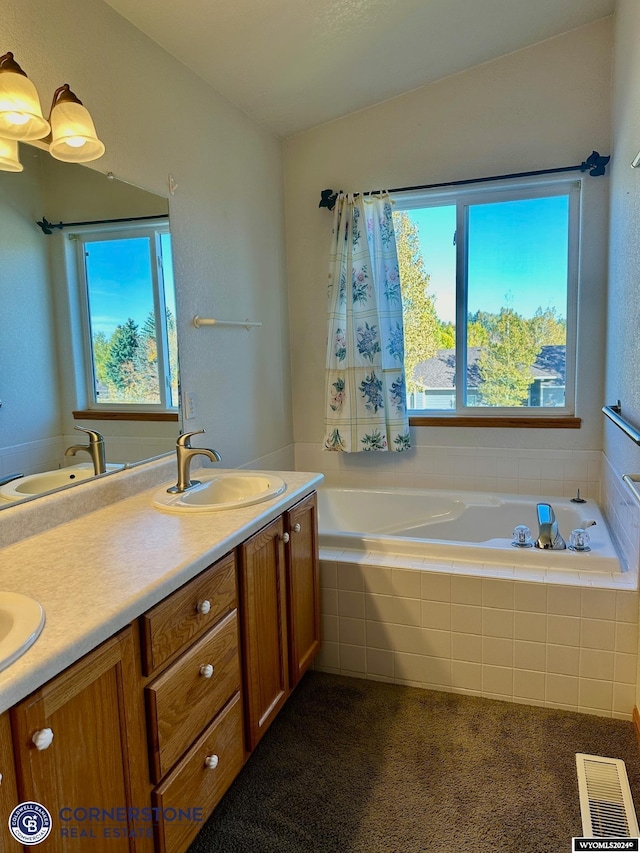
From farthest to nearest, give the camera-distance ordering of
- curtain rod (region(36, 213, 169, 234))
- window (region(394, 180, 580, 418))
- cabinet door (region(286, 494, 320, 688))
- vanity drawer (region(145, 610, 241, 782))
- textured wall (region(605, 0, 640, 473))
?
window (region(394, 180, 580, 418))
textured wall (region(605, 0, 640, 473))
cabinet door (region(286, 494, 320, 688))
curtain rod (region(36, 213, 169, 234))
vanity drawer (region(145, 610, 241, 782))

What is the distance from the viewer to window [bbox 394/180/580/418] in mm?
2986

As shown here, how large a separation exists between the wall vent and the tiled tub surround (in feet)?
2.54

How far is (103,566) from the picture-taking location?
1.32 metres

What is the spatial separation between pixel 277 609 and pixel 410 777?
66 centimetres

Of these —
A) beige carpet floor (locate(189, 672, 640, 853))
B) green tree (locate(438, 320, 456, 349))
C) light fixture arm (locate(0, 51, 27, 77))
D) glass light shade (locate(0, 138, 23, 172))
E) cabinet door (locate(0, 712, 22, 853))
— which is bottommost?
beige carpet floor (locate(189, 672, 640, 853))

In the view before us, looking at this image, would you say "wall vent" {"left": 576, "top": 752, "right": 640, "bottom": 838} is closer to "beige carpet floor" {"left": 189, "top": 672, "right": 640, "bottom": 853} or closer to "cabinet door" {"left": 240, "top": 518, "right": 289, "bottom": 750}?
"beige carpet floor" {"left": 189, "top": 672, "right": 640, "bottom": 853}

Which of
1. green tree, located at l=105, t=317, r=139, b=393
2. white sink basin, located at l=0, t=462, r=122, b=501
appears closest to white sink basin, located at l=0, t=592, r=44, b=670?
white sink basin, located at l=0, t=462, r=122, b=501

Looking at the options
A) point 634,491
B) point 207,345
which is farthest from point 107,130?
point 634,491

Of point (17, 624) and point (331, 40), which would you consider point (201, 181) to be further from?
point (17, 624)

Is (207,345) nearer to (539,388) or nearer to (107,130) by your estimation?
(107,130)

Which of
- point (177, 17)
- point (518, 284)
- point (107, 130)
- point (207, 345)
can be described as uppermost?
point (177, 17)

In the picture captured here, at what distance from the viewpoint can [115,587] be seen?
119 cm

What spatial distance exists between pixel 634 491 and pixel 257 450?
1847mm

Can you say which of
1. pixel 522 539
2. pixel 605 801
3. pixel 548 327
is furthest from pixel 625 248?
pixel 605 801
